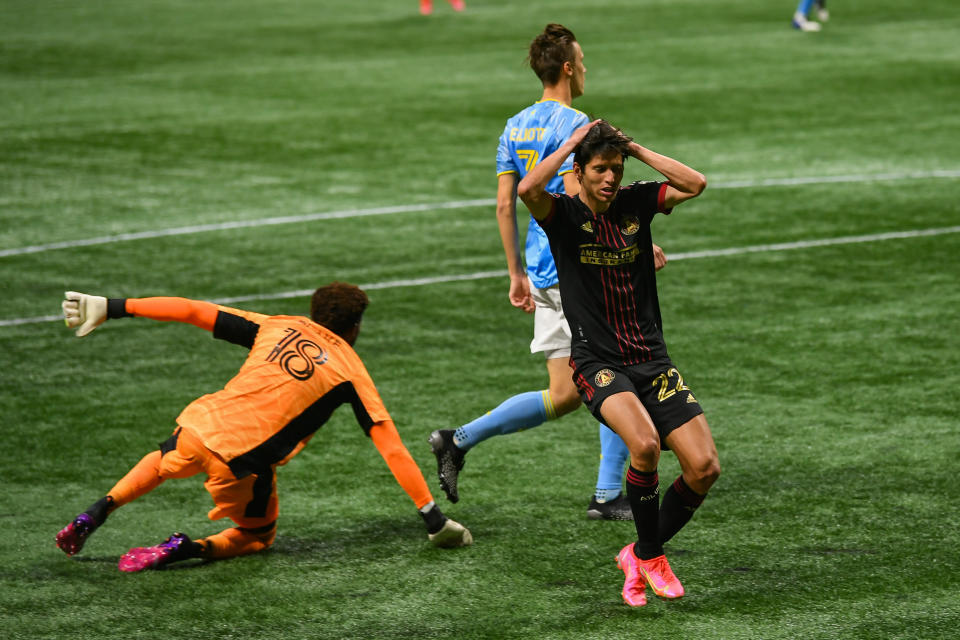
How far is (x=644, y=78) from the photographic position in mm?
21453

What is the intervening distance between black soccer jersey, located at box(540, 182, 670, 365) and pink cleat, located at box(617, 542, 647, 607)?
2.75 ft

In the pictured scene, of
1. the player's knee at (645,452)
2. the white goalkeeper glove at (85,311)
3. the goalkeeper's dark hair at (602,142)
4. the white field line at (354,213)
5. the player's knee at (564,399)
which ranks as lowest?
the white field line at (354,213)

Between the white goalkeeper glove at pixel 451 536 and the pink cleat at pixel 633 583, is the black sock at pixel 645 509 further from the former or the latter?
the white goalkeeper glove at pixel 451 536

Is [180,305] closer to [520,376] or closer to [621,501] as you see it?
[621,501]

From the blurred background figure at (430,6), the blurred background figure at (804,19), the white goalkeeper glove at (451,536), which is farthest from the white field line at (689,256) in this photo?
the blurred background figure at (430,6)

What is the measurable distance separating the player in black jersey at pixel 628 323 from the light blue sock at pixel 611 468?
3.06 ft

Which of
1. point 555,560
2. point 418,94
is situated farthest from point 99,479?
point 418,94

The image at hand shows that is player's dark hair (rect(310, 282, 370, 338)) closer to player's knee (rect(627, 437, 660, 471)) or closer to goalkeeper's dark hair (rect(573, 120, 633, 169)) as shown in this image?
goalkeeper's dark hair (rect(573, 120, 633, 169))

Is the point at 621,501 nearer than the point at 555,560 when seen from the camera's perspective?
No

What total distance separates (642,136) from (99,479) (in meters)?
11.2

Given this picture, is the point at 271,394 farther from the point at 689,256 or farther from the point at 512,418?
the point at 689,256

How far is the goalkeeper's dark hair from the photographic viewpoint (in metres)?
5.76

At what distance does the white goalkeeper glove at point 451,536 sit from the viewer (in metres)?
6.39

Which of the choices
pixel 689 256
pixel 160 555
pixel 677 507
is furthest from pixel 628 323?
pixel 689 256
